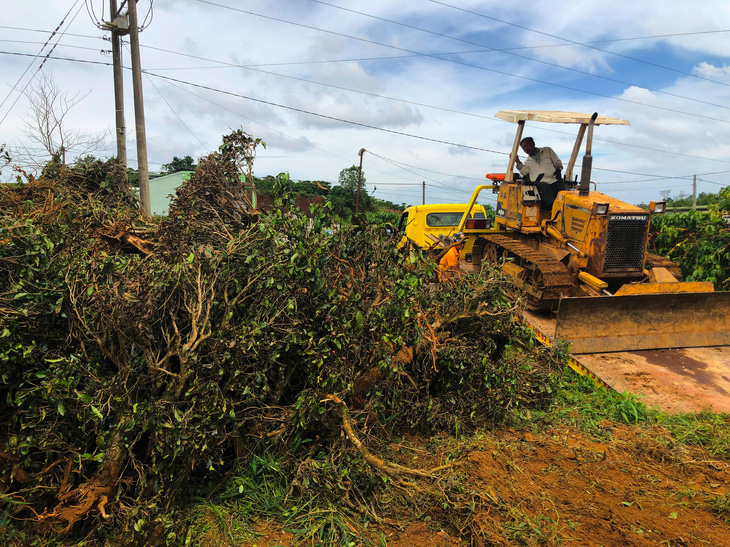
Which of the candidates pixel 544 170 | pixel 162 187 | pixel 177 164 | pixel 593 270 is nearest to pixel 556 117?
pixel 544 170

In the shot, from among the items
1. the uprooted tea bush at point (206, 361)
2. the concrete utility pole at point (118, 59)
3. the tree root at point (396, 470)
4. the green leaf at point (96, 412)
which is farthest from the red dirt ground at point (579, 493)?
the concrete utility pole at point (118, 59)

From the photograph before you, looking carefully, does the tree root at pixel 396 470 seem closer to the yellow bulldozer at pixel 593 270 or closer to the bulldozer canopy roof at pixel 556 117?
the yellow bulldozer at pixel 593 270

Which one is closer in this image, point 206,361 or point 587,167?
point 206,361

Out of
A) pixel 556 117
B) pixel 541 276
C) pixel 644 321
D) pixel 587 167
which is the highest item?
pixel 556 117

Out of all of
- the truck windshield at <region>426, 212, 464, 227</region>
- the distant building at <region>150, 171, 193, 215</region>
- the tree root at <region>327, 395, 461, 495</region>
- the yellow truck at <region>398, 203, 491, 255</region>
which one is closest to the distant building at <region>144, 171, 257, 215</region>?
the distant building at <region>150, 171, 193, 215</region>

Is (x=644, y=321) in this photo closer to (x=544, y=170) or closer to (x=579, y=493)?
(x=544, y=170)

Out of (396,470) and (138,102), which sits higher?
(138,102)

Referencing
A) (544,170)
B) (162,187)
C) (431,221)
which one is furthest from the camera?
A: (162,187)

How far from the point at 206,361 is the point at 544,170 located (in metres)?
7.12

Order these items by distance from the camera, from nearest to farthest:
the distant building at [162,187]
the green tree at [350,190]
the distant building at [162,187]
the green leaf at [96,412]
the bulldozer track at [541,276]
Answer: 1. the green leaf at [96,412]
2. the bulldozer track at [541,276]
3. the distant building at [162,187]
4. the distant building at [162,187]
5. the green tree at [350,190]

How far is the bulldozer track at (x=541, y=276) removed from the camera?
7473mm

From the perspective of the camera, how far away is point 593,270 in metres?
7.71

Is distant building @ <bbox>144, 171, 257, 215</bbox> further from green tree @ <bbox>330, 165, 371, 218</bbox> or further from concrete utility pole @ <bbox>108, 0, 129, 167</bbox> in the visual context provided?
concrete utility pole @ <bbox>108, 0, 129, 167</bbox>

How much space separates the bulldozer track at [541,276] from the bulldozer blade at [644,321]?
0.87m
